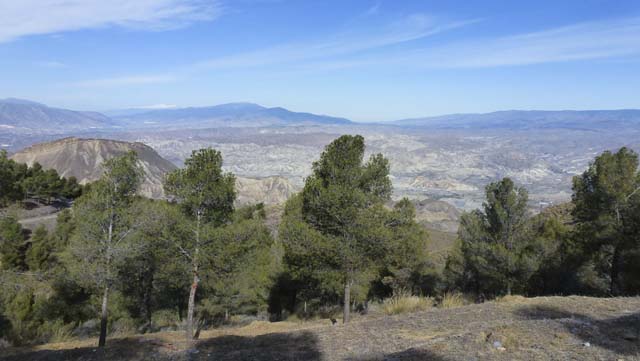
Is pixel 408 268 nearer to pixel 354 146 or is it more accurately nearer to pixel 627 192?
pixel 627 192

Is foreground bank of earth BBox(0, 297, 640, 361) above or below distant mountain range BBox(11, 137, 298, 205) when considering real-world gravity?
above

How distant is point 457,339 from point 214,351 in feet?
20.8

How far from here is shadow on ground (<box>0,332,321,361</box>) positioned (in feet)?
38.2

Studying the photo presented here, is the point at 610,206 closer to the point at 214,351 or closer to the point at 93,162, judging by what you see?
the point at 214,351

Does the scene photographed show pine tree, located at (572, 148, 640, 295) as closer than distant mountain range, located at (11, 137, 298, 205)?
Yes

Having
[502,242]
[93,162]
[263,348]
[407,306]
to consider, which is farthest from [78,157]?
[263,348]

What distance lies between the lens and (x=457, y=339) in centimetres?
1045

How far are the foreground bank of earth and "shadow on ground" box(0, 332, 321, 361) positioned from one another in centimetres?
2

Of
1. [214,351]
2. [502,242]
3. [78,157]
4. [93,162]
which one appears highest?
[214,351]

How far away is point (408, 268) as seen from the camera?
31.0 metres

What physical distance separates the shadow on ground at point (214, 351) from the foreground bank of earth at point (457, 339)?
2 cm

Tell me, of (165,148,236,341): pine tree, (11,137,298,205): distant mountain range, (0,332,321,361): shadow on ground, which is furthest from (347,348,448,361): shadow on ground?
(11,137,298,205): distant mountain range

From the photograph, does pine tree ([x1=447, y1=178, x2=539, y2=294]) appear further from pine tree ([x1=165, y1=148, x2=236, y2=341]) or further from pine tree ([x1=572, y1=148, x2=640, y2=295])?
pine tree ([x1=165, y1=148, x2=236, y2=341])

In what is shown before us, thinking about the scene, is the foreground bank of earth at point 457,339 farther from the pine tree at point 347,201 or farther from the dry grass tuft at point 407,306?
the pine tree at point 347,201
